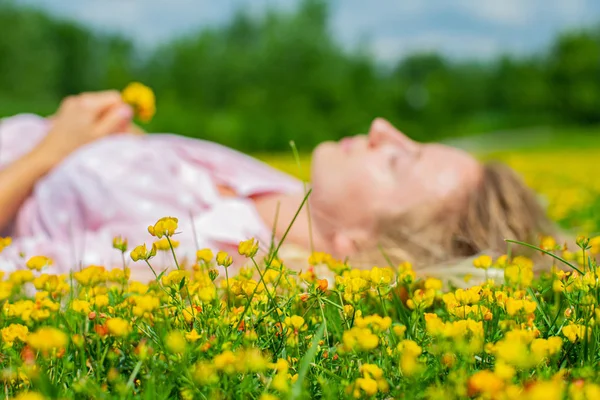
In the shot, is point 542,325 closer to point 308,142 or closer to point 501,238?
point 501,238

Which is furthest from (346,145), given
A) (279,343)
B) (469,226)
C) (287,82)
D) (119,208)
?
(287,82)

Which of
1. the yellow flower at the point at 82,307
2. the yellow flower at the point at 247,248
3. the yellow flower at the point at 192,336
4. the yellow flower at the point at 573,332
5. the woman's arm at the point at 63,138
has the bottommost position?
the woman's arm at the point at 63,138

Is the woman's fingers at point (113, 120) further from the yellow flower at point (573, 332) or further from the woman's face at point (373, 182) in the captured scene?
the yellow flower at point (573, 332)

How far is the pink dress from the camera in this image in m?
3.34

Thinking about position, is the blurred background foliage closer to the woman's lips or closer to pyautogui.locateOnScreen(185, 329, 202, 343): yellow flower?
the woman's lips

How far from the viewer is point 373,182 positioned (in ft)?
10.8

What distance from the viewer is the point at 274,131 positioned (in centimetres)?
2275

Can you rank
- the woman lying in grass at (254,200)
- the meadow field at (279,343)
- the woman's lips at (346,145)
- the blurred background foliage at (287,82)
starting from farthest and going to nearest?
the blurred background foliage at (287,82), the woman's lips at (346,145), the woman lying in grass at (254,200), the meadow field at (279,343)

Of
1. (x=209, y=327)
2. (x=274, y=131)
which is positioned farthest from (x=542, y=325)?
(x=274, y=131)

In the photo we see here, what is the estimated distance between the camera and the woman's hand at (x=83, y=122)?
386 cm

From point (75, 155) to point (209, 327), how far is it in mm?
2398

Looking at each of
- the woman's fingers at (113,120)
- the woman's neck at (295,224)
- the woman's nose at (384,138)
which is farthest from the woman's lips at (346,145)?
the woman's fingers at (113,120)

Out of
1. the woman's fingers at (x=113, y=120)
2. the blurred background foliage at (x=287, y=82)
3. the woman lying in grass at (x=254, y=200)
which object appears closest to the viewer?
the woman lying in grass at (x=254, y=200)

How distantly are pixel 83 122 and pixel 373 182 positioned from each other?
1.74 metres
